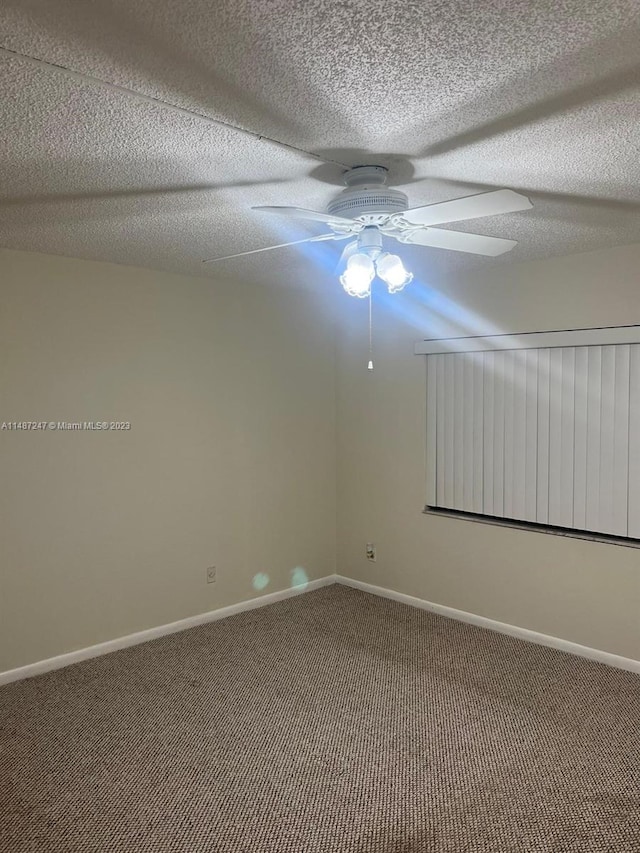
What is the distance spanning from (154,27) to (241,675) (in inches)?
123

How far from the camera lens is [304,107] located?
1.75 m

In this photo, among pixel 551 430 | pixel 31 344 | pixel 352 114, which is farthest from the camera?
pixel 551 430

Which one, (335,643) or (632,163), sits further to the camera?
(335,643)

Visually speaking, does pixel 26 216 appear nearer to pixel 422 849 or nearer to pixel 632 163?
pixel 632 163

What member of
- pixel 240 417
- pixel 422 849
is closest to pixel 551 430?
pixel 240 417

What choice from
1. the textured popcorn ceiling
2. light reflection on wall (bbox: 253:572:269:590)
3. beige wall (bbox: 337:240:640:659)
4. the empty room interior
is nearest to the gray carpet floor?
the empty room interior

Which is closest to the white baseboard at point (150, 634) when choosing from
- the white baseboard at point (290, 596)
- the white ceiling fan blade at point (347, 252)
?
the white baseboard at point (290, 596)

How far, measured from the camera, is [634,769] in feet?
8.41

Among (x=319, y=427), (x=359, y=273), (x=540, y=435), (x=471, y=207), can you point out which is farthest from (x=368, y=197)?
(x=319, y=427)

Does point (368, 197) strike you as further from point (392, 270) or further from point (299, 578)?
point (299, 578)

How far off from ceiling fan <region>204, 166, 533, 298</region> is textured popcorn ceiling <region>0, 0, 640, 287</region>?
102 millimetres

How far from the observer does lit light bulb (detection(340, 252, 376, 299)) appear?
228 cm

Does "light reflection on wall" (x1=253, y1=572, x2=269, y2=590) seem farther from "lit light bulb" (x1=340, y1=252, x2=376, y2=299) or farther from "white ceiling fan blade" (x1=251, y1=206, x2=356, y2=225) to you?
"white ceiling fan blade" (x1=251, y1=206, x2=356, y2=225)

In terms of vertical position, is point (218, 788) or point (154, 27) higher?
point (154, 27)
